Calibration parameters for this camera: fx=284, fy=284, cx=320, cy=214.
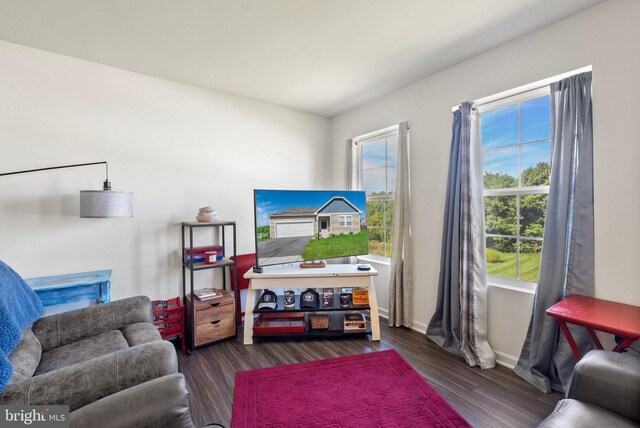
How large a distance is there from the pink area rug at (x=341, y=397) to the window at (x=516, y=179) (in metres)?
1.20

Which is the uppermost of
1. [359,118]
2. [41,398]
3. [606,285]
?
[359,118]

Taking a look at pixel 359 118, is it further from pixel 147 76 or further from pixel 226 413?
pixel 226 413

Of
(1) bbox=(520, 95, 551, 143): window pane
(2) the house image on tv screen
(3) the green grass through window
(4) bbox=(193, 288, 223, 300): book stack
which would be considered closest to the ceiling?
(1) bbox=(520, 95, 551, 143): window pane

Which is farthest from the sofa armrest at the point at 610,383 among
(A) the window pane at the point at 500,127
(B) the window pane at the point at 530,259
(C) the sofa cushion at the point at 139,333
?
(C) the sofa cushion at the point at 139,333

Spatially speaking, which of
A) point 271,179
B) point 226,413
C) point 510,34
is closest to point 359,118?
point 271,179

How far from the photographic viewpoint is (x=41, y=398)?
1135mm

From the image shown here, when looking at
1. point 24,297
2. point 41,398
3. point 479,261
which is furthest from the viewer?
point 479,261

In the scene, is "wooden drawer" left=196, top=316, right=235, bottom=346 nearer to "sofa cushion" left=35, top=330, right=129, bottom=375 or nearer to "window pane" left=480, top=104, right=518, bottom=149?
"sofa cushion" left=35, top=330, right=129, bottom=375

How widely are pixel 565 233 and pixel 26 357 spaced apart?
3.31 metres

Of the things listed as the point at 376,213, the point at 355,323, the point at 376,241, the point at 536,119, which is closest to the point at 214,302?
the point at 355,323

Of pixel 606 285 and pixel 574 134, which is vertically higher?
pixel 574 134

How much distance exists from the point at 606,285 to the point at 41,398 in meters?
3.03

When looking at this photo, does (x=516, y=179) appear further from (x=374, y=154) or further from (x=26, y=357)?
(x=26, y=357)

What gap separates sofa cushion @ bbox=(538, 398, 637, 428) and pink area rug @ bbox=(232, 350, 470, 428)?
25.4 inches
